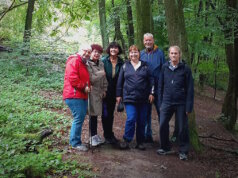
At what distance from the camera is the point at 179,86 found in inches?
209

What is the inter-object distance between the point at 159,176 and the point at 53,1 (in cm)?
332

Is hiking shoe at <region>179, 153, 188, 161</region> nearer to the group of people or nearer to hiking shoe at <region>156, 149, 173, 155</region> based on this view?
the group of people

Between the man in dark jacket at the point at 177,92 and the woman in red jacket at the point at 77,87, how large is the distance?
5.19 ft

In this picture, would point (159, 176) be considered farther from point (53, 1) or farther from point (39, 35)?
point (39, 35)

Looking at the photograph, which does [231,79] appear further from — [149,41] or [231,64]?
[149,41]

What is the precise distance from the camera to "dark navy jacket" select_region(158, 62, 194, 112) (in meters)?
5.28

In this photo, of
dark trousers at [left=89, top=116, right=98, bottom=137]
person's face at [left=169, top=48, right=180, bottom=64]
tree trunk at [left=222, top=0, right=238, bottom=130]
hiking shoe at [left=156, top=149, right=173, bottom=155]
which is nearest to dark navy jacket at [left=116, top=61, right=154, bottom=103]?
person's face at [left=169, top=48, right=180, bottom=64]

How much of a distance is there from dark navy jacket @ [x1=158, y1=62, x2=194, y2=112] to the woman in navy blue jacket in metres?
0.38

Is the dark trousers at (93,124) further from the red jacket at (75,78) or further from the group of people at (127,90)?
the red jacket at (75,78)

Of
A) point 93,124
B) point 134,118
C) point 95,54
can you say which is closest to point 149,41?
point 95,54

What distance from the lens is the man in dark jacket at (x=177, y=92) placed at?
5.31m

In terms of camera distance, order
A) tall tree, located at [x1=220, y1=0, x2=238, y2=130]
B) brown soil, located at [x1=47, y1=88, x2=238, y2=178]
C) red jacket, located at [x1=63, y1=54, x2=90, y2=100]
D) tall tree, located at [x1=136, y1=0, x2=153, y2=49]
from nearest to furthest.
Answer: brown soil, located at [x1=47, y1=88, x2=238, y2=178] < red jacket, located at [x1=63, y1=54, x2=90, y2=100] < tall tree, located at [x1=136, y1=0, x2=153, y2=49] < tall tree, located at [x1=220, y1=0, x2=238, y2=130]

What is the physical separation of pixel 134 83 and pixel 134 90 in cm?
15

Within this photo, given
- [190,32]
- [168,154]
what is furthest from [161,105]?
[190,32]
